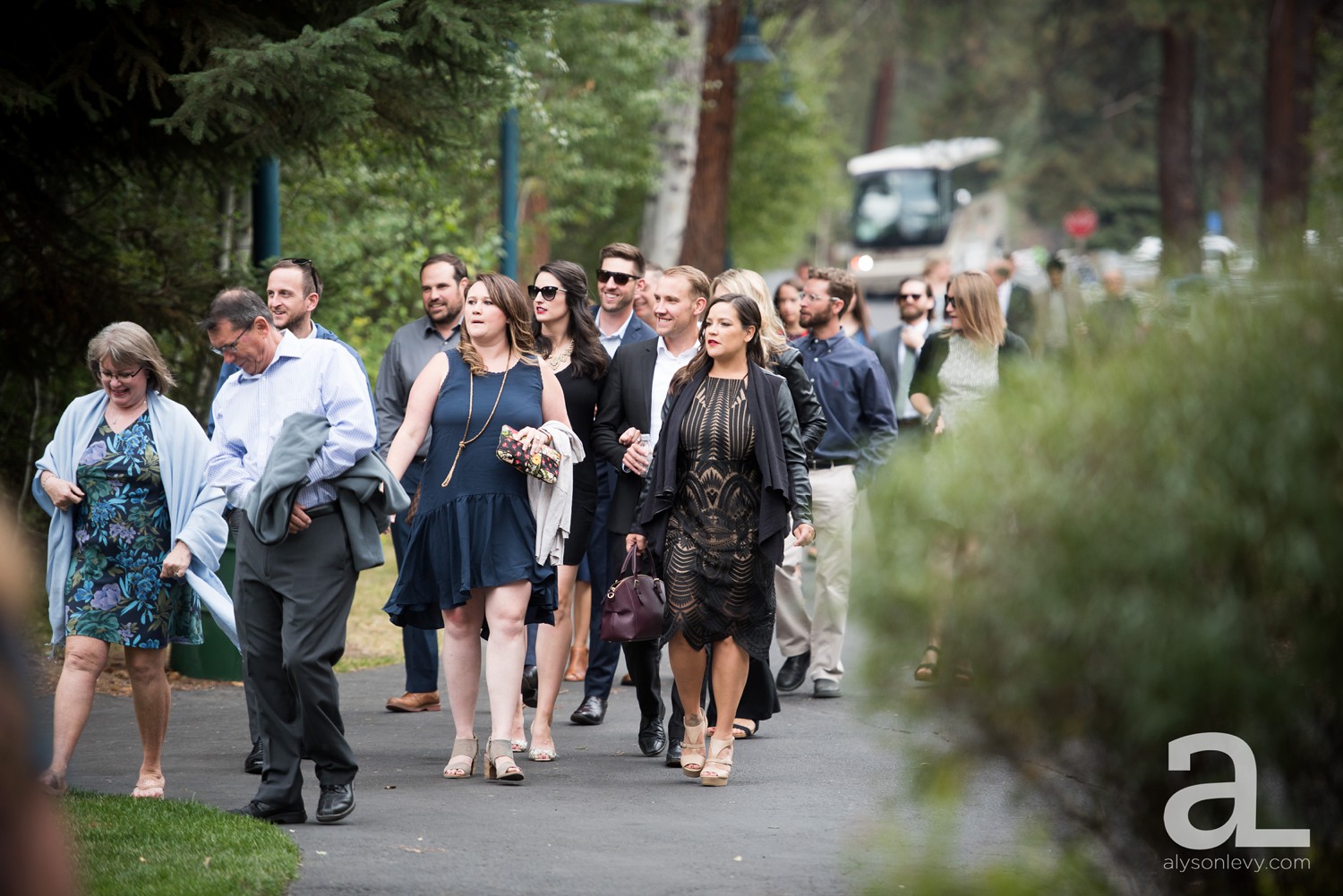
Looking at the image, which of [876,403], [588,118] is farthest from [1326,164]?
[876,403]

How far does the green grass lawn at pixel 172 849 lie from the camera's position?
17.1 ft

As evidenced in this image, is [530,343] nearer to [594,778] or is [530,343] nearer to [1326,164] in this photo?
[594,778]

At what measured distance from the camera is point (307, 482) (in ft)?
20.2

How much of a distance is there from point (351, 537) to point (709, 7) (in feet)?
57.2

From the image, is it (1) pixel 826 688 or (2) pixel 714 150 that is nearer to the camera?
(1) pixel 826 688

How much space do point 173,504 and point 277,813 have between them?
4.34 ft

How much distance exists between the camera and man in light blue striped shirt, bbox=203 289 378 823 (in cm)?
613

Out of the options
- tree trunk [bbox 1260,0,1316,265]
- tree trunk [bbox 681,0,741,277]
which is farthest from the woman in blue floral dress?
tree trunk [bbox 1260,0,1316,265]

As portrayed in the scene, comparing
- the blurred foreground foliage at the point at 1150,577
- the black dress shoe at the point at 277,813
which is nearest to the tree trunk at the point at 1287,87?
the black dress shoe at the point at 277,813

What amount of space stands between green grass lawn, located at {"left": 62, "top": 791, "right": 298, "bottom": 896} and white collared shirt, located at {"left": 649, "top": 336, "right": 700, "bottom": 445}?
279 cm

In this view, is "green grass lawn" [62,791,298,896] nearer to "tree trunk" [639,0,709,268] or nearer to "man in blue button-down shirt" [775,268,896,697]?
"man in blue button-down shirt" [775,268,896,697]

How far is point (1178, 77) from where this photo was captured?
118 ft

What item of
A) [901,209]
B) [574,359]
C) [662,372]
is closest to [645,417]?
[662,372]

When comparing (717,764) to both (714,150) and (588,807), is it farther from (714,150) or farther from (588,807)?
(714,150)
